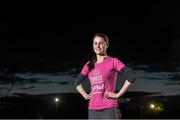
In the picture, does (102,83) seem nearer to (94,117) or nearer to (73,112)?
(94,117)

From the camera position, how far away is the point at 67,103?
382 feet

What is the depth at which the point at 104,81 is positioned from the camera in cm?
618

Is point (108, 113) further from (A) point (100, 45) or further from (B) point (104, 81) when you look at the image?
(A) point (100, 45)

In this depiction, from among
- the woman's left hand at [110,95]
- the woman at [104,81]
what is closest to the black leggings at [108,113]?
the woman at [104,81]

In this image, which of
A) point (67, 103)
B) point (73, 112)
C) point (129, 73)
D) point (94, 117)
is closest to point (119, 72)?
point (129, 73)

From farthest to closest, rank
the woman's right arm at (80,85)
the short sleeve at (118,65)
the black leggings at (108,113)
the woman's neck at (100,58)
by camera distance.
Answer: the woman's right arm at (80,85) → the woman's neck at (100,58) → the short sleeve at (118,65) → the black leggings at (108,113)

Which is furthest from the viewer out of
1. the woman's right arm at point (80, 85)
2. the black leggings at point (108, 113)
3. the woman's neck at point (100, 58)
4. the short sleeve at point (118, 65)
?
the woman's right arm at point (80, 85)

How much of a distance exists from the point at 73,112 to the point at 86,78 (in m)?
97.0

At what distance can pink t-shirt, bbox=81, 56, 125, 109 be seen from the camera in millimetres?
6160

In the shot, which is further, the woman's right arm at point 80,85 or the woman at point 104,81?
the woman's right arm at point 80,85

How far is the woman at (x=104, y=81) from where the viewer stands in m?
6.12

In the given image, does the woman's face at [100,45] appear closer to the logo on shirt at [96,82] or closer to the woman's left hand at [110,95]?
the logo on shirt at [96,82]

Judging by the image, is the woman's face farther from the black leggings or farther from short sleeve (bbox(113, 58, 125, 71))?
the black leggings

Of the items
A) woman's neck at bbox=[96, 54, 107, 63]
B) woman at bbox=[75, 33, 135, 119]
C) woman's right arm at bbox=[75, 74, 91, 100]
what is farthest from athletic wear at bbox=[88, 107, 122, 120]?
woman's neck at bbox=[96, 54, 107, 63]
